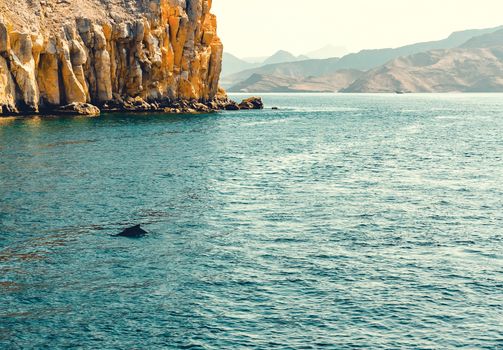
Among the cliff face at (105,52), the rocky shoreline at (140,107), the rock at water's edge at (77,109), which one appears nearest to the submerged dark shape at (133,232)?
the cliff face at (105,52)

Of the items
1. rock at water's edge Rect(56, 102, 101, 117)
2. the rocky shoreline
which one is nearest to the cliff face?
the rocky shoreline

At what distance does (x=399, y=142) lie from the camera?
105375 millimetres

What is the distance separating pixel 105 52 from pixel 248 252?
11645cm

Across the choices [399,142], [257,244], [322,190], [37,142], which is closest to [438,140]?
[399,142]

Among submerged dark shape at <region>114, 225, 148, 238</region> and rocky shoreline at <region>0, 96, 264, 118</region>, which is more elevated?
rocky shoreline at <region>0, 96, 264, 118</region>

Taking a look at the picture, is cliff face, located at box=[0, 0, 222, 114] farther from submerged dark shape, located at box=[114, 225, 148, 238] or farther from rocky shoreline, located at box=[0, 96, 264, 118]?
submerged dark shape, located at box=[114, 225, 148, 238]

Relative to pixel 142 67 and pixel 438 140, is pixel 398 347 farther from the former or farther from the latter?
pixel 142 67

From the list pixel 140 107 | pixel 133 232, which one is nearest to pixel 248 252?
pixel 133 232

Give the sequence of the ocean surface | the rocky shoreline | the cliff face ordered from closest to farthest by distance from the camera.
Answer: the ocean surface
the cliff face
the rocky shoreline

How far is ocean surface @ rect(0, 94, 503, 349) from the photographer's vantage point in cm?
2752

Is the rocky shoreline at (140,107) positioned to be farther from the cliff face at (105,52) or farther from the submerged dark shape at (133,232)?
the submerged dark shape at (133,232)

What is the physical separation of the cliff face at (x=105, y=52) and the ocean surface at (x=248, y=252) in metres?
46.3

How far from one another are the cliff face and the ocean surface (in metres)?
46.3

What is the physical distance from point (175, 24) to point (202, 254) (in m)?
136
